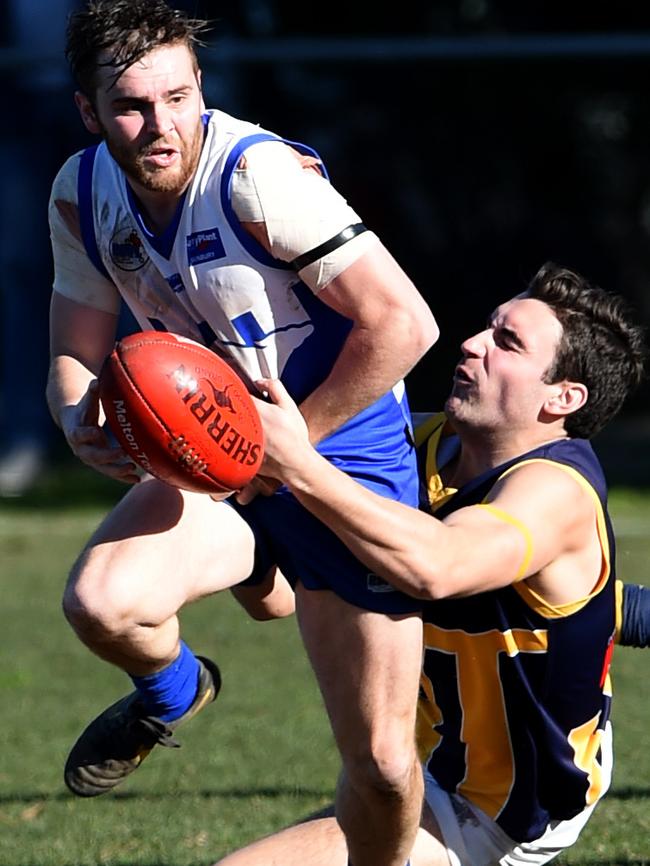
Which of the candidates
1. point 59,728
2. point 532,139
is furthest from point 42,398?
point 59,728

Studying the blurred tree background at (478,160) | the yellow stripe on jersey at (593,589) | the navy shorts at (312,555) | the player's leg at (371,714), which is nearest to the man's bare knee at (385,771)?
the player's leg at (371,714)

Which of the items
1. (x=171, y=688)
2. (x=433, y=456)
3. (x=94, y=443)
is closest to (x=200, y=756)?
(x=171, y=688)

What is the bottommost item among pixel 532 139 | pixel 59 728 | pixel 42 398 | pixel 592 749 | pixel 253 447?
pixel 42 398

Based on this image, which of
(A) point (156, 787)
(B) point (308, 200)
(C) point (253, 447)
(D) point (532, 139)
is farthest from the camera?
(D) point (532, 139)

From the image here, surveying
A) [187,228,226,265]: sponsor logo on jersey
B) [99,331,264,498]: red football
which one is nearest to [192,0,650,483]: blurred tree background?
[187,228,226,265]: sponsor logo on jersey

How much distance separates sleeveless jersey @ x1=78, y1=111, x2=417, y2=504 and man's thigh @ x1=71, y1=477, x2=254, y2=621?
0.99 feet

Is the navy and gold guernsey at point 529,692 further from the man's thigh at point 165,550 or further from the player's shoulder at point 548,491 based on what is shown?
the man's thigh at point 165,550

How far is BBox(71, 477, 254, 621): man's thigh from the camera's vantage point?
3230 millimetres

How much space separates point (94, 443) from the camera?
10.7 feet

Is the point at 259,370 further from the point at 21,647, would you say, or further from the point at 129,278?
the point at 21,647

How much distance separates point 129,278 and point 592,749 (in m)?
1.49

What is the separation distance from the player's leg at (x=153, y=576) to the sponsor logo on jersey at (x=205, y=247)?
0.53m

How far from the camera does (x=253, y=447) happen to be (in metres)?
2.96

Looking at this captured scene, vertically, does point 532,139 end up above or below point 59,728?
below
